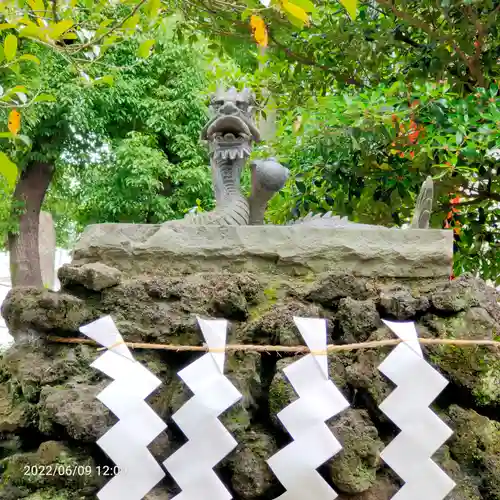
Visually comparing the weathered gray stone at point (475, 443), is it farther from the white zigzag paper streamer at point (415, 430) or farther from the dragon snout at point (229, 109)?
the dragon snout at point (229, 109)

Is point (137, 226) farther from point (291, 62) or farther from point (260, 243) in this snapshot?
point (291, 62)

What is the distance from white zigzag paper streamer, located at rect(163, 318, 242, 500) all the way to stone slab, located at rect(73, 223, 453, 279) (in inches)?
22.4

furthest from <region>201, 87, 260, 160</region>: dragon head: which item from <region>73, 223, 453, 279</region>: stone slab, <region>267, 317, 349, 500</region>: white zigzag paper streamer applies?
<region>267, 317, 349, 500</region>: white zigzag paper streamer

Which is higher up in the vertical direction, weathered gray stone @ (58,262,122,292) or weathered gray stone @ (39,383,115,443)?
weathered gray stone @ (58,262,122,292)

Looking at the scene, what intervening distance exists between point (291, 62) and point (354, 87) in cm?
49

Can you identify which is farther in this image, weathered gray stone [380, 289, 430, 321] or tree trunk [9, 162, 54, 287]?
tree trunk [9, 162, 54, 287]

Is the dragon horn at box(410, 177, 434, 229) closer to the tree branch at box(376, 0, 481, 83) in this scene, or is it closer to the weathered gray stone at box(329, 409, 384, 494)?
the weathered gray stone at box(329, 409, 384, 494)

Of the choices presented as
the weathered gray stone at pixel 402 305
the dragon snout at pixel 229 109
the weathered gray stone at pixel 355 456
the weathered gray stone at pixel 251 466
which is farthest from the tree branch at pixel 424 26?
the weathered gray stone at pixel 251 466

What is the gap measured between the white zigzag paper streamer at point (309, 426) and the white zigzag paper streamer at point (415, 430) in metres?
0.15

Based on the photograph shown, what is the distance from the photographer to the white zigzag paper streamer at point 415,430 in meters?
1.44

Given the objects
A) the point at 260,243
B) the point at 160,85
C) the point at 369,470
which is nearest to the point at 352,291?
the point at 260,243

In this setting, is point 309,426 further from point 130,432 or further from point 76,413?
point 76,413

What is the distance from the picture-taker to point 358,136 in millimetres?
3188

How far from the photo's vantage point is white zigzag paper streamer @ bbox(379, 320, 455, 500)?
144 centimetres
